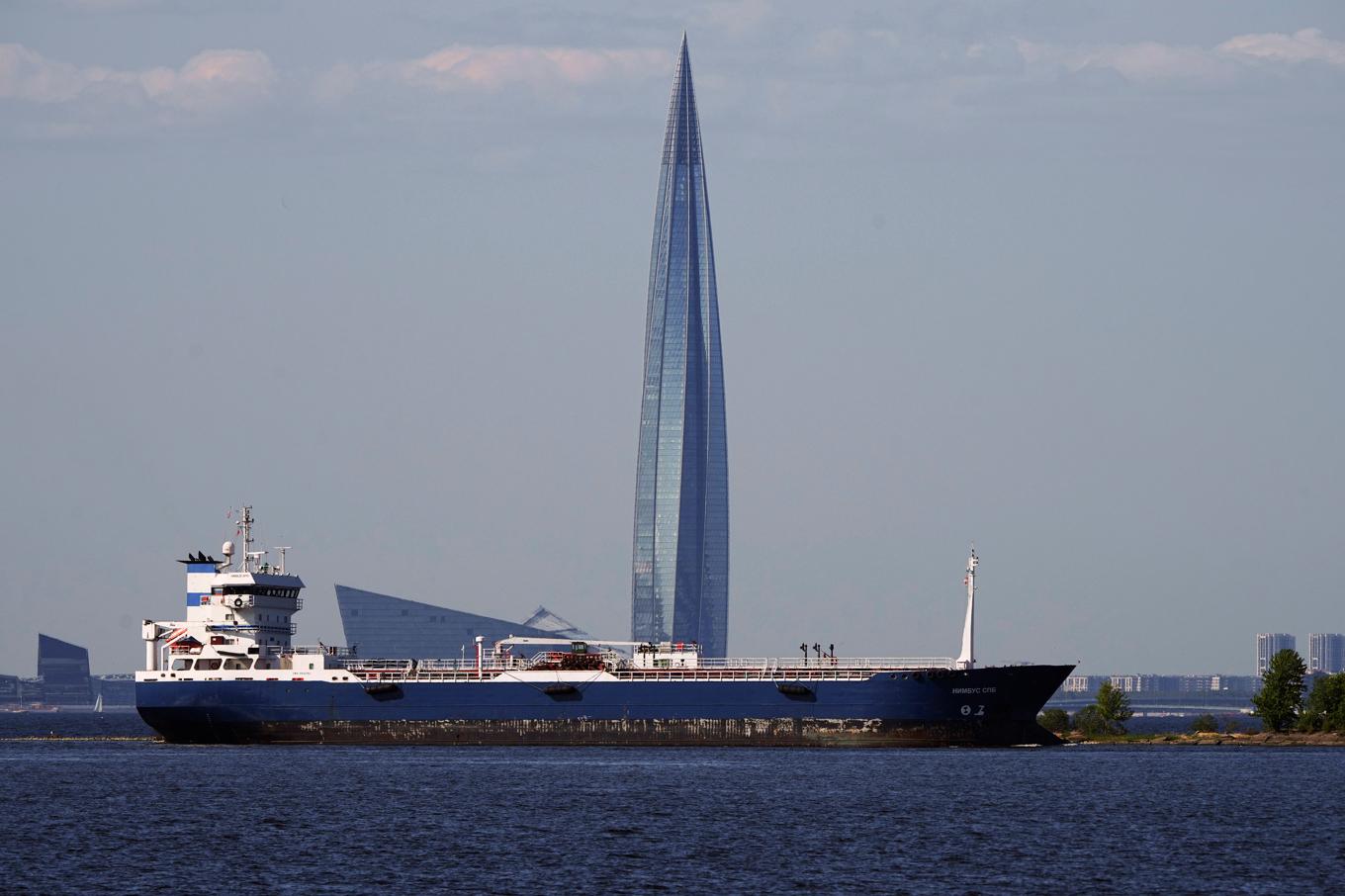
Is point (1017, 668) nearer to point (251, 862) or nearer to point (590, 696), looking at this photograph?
point (590, 696)

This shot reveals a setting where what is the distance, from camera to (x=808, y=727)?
97.8m

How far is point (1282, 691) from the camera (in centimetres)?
12581

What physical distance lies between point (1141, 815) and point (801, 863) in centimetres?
1937

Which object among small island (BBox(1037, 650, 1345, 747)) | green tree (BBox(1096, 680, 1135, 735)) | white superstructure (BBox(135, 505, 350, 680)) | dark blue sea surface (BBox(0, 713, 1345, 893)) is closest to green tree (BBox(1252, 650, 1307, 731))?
small island (BBox(1037, 650, 1345, 747))

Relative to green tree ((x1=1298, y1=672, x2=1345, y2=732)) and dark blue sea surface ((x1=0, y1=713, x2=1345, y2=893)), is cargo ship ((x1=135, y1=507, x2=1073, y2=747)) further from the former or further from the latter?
green tree ((x1=1298, y1=672, x2=1345, y2=732))

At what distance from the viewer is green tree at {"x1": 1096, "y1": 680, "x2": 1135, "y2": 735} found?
130625mm

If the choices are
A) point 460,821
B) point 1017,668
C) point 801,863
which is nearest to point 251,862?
point 460,821

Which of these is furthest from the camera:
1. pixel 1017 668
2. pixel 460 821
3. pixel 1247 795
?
pixel 1017 668

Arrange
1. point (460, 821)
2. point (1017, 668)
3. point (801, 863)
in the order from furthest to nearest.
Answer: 1. point (1017, 668)
2. point (460, 821)
3. point (801, 863)

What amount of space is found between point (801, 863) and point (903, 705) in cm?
4054

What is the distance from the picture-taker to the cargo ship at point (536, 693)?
318ft

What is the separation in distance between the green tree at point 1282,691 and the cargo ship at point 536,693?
26.0 meters

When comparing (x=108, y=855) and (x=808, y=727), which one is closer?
(x=108, y=855)

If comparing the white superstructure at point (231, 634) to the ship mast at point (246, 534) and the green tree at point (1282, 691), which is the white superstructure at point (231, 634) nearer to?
the ship mast at point (246, 534)
